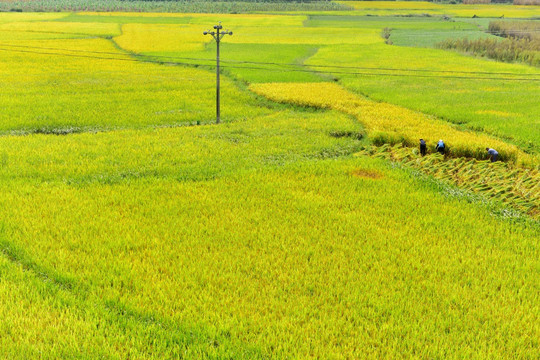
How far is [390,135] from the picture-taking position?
14898 mm

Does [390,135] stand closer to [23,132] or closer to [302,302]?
[302,302]

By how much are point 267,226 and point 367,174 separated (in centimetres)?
472

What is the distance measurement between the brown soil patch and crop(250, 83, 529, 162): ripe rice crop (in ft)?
10.2

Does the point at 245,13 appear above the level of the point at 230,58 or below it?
above

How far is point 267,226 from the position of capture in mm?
8344

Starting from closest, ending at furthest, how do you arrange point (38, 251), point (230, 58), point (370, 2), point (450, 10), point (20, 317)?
point (20, 317) < point (38, 251) < point (230, 58) < point (450, 10) < point (370, 2)

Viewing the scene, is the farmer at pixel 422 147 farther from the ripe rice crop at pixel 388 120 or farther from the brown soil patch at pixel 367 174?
the brown soil patch at pixel 367 174

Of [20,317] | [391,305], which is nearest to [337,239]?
[391,305]

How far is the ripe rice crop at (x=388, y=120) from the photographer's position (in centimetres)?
1330

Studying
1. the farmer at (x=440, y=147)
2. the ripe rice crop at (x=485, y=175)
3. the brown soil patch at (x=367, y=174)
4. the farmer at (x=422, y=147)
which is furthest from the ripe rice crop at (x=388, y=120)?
the brown soil patch at (x=367, y=174)

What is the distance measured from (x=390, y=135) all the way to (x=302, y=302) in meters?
10.4

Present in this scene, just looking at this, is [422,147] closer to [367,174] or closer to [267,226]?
[367,174]

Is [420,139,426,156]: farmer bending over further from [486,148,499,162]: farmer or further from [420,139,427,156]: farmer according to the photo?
[486,148,499,162]: farmer

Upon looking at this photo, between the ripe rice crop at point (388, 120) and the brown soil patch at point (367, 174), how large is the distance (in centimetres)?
311
